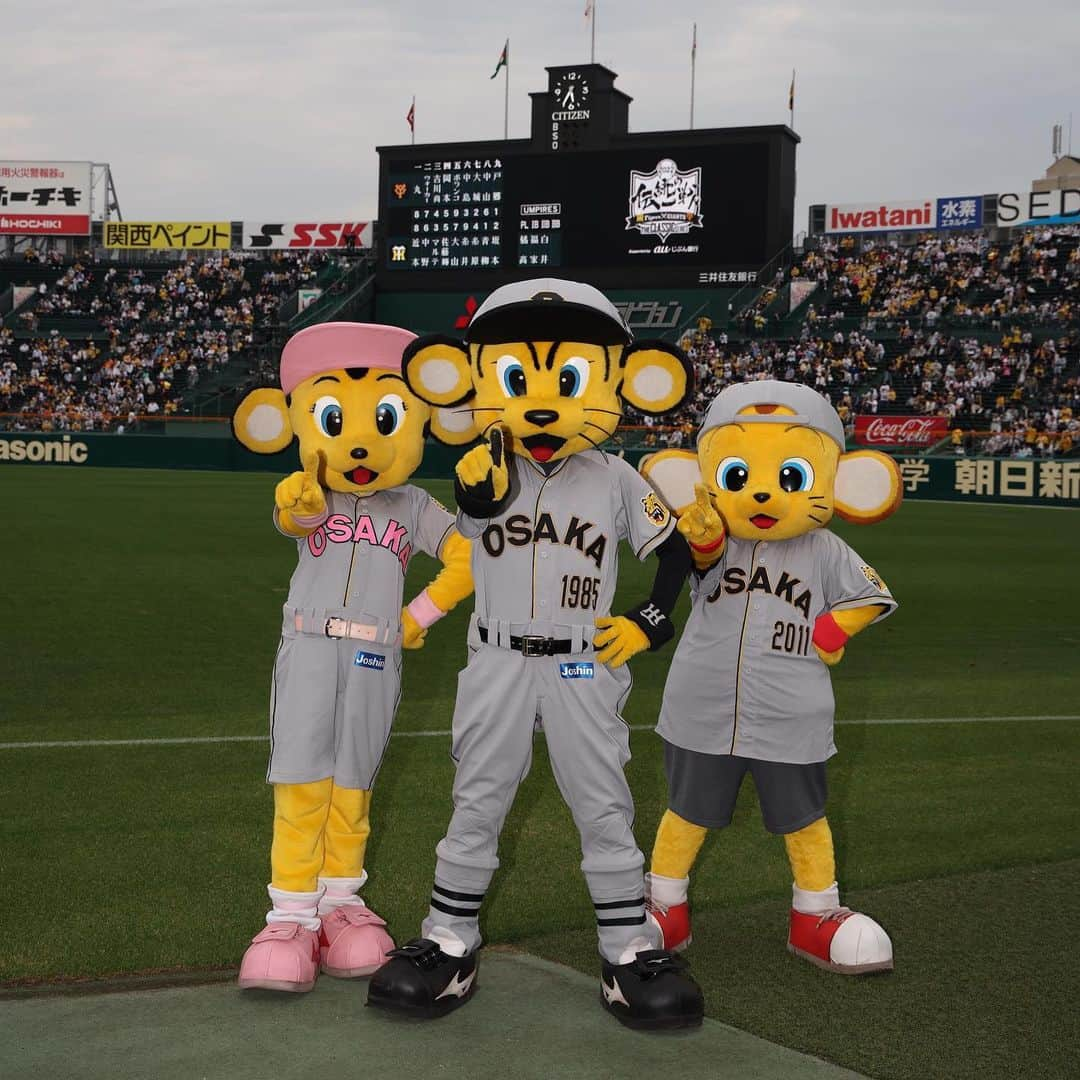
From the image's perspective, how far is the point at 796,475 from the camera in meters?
4.65

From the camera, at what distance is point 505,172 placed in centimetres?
4025

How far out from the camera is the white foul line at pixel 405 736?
23.8 ft

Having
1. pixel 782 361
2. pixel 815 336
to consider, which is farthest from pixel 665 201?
pixel 815 336

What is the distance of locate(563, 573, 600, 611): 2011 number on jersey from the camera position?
13.9 feet

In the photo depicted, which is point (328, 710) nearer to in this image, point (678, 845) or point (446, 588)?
point (446, 588)

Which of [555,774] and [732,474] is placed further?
[732,474]

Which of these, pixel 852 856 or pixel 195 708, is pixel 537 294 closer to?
pixel 852 856

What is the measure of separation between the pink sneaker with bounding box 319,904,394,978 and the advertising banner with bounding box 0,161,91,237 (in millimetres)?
57487

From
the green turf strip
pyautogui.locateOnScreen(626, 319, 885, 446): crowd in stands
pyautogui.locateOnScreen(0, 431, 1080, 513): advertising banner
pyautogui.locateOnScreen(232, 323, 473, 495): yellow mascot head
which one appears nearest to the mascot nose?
pyautogui.locateOnScreen(232, 323, 473, 495): yellow mascot head

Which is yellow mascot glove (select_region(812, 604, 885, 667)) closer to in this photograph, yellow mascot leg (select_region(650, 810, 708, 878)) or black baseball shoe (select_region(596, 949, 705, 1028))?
yellow mascot leg (select_region(650, 810, 708, 878))

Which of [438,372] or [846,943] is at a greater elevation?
[438,372]

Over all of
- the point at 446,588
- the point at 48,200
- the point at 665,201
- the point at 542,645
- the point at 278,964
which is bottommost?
the point at 278,964

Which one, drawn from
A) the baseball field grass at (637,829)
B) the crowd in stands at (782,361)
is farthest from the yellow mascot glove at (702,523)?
the crowd in stands at (782,361)

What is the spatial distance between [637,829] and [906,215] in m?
43.2
